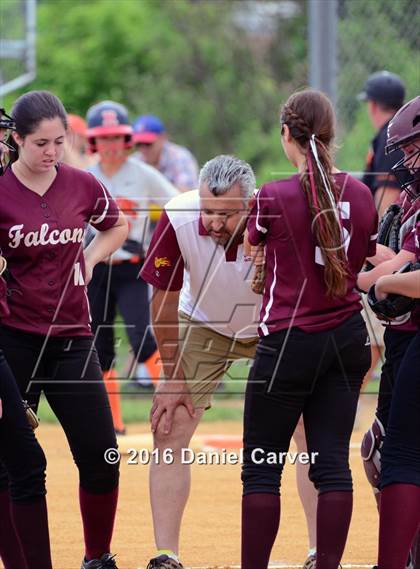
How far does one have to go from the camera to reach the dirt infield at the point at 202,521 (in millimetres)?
5910

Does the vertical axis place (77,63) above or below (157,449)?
above

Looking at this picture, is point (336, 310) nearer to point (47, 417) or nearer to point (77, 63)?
point (47, 417)

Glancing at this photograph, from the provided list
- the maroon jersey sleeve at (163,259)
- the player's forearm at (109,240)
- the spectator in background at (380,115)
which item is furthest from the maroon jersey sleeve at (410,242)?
the spectator in background at (380,115)

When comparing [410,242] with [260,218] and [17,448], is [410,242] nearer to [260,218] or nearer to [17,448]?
[260,218]

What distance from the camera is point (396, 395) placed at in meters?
4.66

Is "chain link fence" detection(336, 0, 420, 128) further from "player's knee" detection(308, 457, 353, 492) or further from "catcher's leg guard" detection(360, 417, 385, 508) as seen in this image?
"player's knee" detection(308, 457, 353, 492)

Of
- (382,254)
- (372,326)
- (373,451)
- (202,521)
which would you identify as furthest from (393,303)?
(372,326)

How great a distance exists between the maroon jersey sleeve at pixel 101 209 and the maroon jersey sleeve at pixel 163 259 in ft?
0.76

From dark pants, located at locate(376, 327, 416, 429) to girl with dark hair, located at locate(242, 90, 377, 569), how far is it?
0.55 feet

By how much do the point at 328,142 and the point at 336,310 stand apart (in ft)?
2.21

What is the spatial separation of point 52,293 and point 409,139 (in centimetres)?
161

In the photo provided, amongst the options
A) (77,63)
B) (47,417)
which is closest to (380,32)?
(47,417)

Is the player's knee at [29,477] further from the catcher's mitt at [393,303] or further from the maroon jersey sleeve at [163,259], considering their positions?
the catcher's mitt at [393,303]

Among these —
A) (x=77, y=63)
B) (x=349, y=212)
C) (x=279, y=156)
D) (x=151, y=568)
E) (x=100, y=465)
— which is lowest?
(x=151, y=568)
